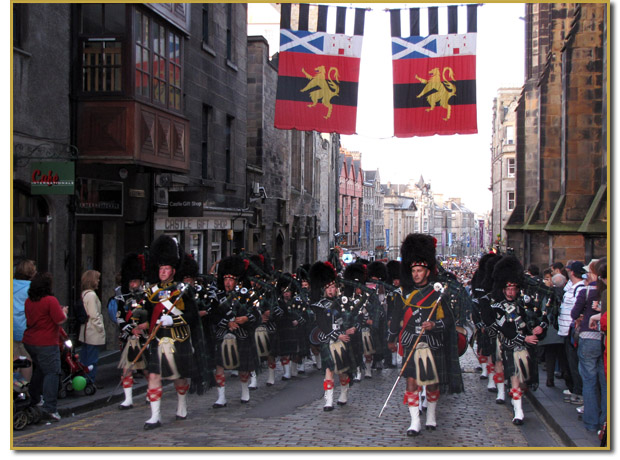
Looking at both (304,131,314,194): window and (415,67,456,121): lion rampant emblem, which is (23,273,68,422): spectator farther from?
(304,131,314,194): window

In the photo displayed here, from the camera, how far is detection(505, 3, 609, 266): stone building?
1844 centimetres

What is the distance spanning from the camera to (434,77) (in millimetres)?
15234

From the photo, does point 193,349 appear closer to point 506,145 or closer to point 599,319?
point 599,319

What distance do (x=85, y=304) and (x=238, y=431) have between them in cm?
368

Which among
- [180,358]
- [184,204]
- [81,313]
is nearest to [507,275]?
[180,358]

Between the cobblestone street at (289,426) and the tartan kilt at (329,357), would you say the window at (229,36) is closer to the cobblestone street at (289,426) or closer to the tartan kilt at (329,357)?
the cobblestone street at (289,426)

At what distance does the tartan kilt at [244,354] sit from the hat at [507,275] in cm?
339

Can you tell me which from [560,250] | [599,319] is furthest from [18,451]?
[560,250]

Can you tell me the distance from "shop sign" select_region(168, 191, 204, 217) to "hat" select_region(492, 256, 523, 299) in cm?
980

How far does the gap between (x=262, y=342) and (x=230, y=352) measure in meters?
1.53

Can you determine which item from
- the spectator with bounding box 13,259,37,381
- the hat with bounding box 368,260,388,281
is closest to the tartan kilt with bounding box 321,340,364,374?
the spectator with bounding box 13,259,37,381

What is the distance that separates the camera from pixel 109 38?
47.3 feet

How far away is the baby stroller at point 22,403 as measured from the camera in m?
8.45

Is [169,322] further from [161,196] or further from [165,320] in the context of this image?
[161,196]
